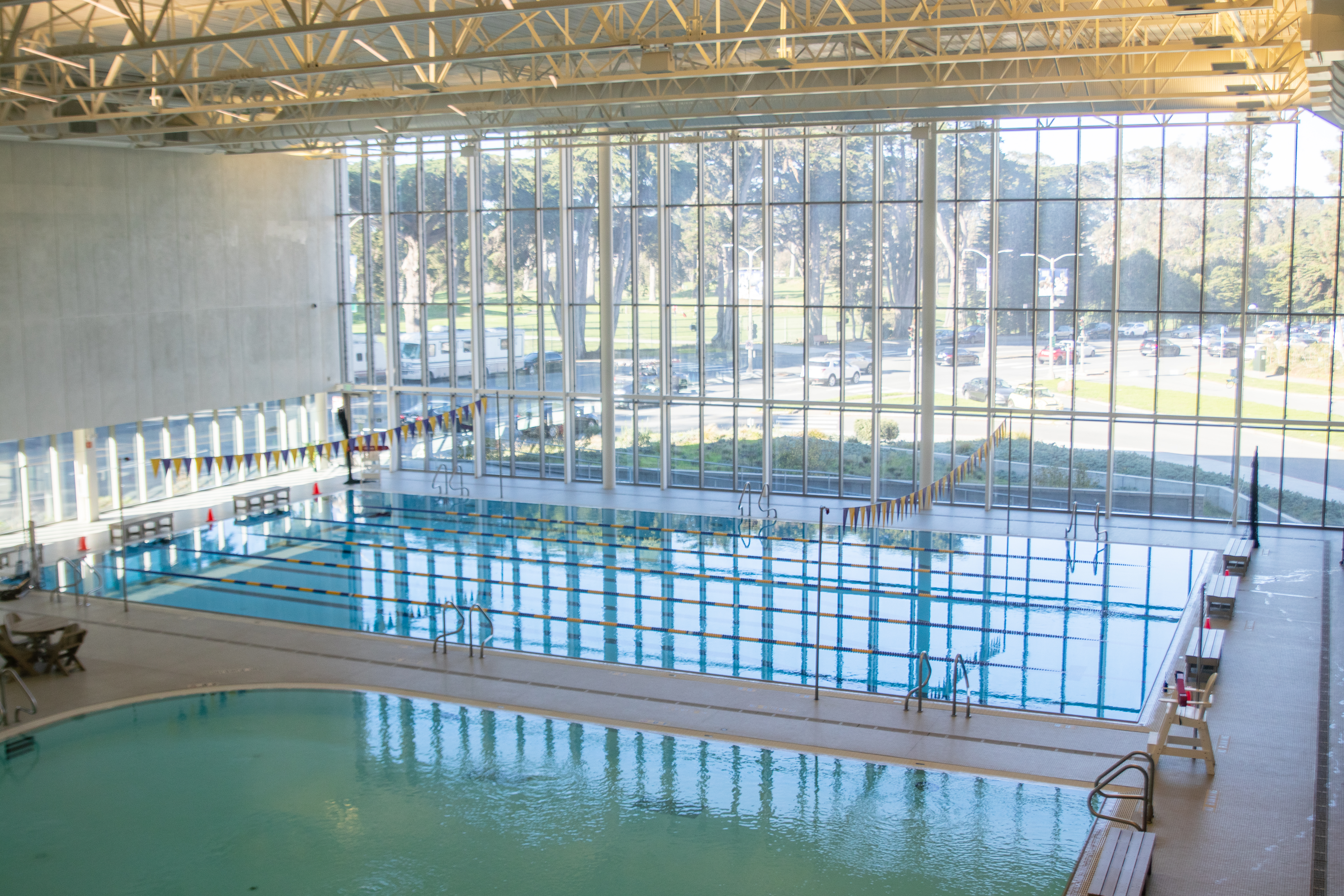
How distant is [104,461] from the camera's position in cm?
2334

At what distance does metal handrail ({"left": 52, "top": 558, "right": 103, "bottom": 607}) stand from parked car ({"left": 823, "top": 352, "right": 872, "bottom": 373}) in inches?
584

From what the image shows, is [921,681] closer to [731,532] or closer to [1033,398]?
[731,532]

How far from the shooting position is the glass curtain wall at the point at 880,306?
2166cm

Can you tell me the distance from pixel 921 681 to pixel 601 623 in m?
5.59

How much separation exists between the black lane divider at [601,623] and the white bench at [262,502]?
463 centimetres

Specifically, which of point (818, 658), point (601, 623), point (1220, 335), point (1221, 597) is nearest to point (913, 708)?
point (818, 658)

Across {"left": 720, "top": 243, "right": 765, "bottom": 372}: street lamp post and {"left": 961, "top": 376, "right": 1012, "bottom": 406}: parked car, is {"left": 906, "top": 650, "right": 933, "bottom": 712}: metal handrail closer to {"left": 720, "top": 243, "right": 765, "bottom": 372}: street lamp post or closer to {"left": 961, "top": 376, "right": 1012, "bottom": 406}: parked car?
{"left": 961, "top": 376, "right": 1012, "bottom": 406}: parked car

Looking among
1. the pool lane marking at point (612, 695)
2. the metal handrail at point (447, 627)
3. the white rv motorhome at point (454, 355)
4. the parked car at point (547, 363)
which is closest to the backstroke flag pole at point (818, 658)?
the pool lane marking at point (612, 695)

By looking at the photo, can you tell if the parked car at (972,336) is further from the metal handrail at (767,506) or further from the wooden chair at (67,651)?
the wooden chair at (67,651)

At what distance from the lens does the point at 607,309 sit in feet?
83.3

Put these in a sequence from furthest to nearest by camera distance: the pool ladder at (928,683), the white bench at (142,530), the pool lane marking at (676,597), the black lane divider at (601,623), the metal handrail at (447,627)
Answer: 1. the white bench at (142,530)
2. the pool lane marking at (676,597)
3. the black lane divider at (601,623)
4. the metal handrail at (447,627)
5. the pool ladder at (928,683)

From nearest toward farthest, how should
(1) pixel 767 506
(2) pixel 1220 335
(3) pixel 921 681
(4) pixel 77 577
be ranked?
(3) pixel 921 681
(4) pixel 77 577
(2) pixel 1220 335
(1) pixel 767 506

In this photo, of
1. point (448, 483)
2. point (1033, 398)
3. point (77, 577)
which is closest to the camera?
point (77, 577)

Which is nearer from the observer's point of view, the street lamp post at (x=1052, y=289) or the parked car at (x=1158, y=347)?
the parked car at (x=1158, y=347)
